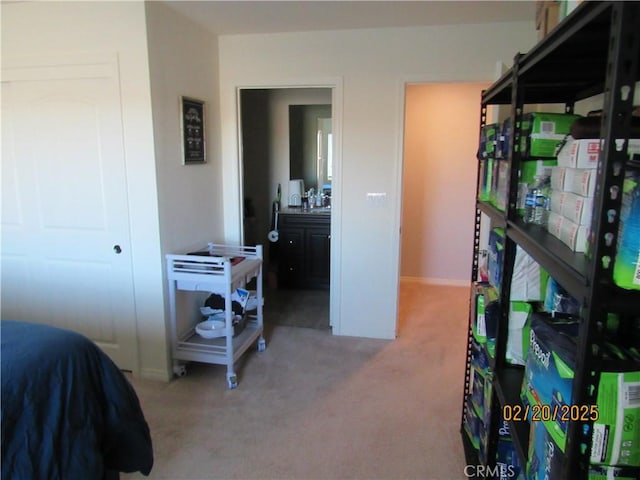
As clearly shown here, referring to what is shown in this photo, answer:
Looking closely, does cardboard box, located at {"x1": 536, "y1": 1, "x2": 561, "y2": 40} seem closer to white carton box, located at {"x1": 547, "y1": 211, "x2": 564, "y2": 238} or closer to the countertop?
white carton box, located at {"x1": 547, "y1": 211, "x2": 564, "y2": 238}

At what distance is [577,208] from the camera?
1.01 metres

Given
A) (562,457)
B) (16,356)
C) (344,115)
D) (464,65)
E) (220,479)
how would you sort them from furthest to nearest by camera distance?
(344,115)
(464,65)
(220,479)
(16,356)
(562,457)

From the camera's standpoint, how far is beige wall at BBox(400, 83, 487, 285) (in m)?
4.84

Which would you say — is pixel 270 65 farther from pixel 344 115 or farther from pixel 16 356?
pixel 16 356

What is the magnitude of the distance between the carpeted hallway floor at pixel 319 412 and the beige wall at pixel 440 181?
62.9 inches

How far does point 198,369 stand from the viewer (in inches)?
122

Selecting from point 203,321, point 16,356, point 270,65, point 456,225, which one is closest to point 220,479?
point 16,356

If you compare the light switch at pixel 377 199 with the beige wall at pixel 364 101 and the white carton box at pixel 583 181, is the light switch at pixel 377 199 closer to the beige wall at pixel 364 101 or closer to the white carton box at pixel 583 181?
the beige wall at pixel 364 101

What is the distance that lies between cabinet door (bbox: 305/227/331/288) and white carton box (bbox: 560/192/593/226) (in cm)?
362

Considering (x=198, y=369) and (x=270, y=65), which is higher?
(x=270, y=65)

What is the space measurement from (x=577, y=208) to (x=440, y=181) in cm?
410

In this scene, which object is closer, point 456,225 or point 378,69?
point 378,69

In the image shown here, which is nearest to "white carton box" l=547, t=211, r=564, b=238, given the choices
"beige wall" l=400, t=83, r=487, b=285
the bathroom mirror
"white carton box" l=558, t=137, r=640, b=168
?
"white carton box" l=558, t=137, r=640, b=168

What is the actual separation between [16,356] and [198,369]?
1668 millimetres
